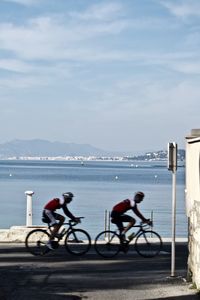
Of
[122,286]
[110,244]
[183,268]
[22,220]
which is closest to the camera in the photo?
[122,286]

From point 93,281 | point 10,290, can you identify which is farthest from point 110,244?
point 10,290

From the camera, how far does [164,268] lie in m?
16.0

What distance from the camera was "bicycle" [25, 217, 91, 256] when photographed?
725 inches

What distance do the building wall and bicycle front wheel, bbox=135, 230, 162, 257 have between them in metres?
4.93

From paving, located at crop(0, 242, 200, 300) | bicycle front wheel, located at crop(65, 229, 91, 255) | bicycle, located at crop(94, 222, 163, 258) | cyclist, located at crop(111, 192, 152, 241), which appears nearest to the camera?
paving, located at crop(0, 242, 200, 300)

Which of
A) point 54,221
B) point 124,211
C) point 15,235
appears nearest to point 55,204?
point 54,221

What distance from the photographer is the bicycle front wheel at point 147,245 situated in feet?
59.9

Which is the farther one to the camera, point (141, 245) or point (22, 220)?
point (22, 220)

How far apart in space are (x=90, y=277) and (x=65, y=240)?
399cm

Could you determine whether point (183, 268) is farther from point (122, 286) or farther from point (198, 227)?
point (198, 227)

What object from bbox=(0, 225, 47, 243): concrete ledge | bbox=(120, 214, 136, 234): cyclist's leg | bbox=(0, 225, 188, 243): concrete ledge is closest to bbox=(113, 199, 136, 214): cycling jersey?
bbox=(120, 214, 136, 234): cyclist's leg

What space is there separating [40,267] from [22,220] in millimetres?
28577

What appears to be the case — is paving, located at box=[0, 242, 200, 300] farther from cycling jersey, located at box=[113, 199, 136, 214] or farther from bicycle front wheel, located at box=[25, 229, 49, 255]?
cycling jersey, located at box=[113, 199, 136, 214]

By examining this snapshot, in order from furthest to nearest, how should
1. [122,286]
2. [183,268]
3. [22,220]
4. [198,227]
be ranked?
[22,220], [183,268], [122,286], [198,227]
